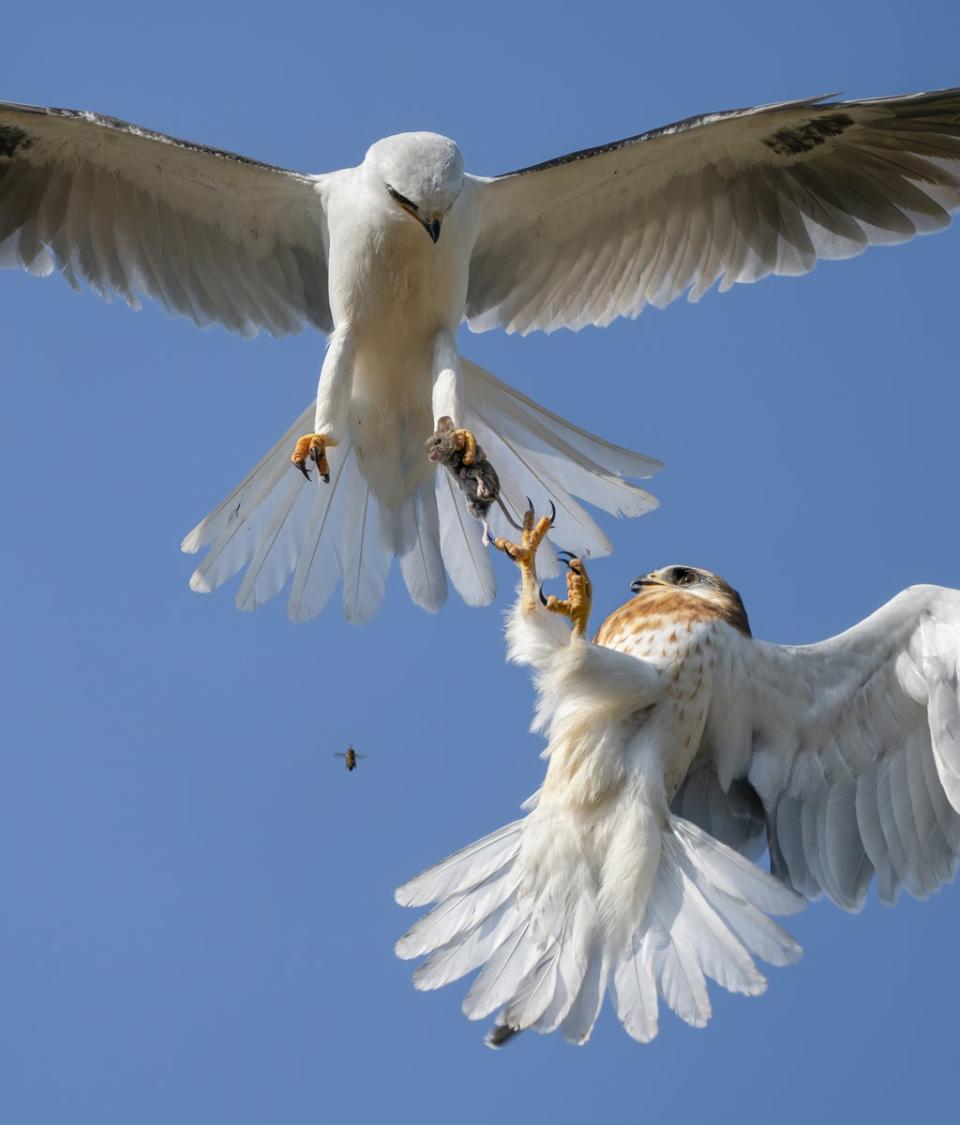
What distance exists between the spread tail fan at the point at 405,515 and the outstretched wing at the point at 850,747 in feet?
2.89

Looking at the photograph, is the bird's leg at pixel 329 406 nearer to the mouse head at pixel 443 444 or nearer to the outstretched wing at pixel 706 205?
the mouse head at pixel 443 444

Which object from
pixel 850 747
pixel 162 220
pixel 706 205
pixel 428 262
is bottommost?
pixel 850 747

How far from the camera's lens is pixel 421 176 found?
668 centimetres

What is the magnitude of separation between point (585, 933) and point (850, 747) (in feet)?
3.44

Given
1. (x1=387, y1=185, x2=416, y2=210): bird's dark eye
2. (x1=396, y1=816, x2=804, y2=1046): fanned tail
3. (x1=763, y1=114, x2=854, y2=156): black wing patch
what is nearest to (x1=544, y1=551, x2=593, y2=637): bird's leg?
(x1=396, y1=816, x2=804, y2=1046): fanned tail

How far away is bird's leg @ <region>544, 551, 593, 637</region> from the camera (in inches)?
249

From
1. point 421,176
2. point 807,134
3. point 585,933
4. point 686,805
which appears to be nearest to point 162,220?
point 421,176

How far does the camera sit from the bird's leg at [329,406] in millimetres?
6832

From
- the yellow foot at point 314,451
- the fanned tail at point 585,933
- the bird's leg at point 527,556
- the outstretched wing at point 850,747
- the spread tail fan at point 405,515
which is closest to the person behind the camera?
the fanned tail at point 585,933

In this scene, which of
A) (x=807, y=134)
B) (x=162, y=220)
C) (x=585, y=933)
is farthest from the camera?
(x=162, y=220)

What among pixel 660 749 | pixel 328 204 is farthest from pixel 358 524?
pixel 660 749

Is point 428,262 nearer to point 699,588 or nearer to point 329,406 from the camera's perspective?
point 329,406

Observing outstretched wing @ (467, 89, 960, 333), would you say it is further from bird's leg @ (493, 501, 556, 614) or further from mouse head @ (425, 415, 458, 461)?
bird's leg @ (493, 501, 556, 614)

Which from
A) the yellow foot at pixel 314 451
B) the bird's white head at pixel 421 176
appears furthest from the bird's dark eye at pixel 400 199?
the yellow foot at pixel 314 451
